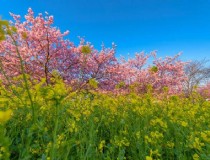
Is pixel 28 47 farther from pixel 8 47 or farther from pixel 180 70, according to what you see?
pixel 180 70

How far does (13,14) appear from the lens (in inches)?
557

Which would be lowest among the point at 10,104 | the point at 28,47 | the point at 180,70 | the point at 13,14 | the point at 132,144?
the point at 132,144

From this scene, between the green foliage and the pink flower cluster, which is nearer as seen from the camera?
the green foliage

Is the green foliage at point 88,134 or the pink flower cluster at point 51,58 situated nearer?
the green foliage at point 88,134

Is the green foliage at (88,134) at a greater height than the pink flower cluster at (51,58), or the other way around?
the pink flower cluster at (51,58)

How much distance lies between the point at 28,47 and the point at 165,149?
1096cm

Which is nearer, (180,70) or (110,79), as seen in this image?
(110,79)

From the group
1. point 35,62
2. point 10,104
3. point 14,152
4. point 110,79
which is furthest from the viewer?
point 110,79

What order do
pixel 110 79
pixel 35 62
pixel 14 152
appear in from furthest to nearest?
pixel 110 79
pixel 35 62
pixel 14 152

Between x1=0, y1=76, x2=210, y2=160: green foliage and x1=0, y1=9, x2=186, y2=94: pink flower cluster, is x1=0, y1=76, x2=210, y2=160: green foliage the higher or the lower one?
the lower one

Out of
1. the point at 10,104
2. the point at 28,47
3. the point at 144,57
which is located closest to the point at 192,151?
the point at 10,104

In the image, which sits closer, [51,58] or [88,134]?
[88,134]

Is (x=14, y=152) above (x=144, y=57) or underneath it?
underneath

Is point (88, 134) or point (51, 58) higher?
point (51, 58)
